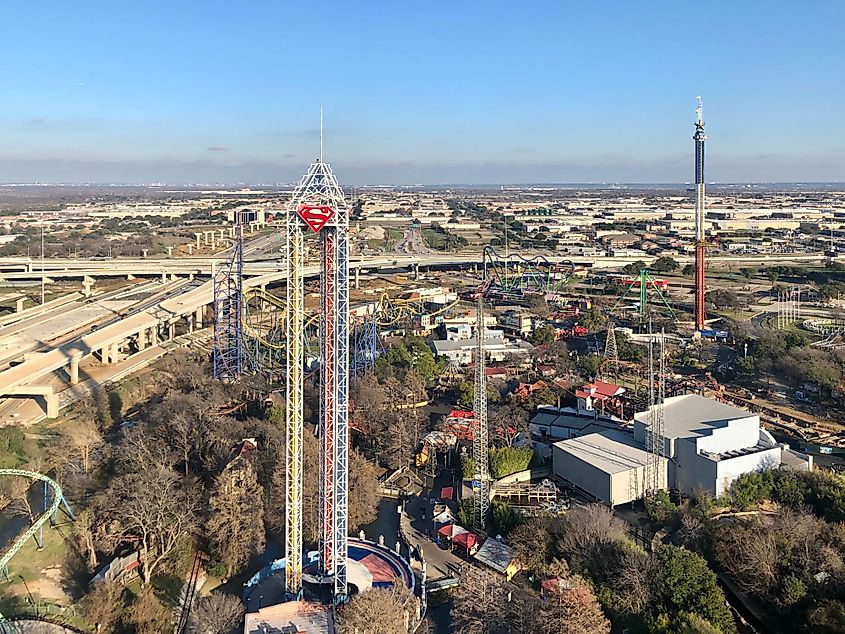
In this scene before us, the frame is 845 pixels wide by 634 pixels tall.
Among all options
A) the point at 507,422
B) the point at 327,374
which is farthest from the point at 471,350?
the point at 327,374

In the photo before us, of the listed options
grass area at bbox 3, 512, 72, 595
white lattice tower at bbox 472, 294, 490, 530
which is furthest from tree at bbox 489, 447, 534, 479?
grass area at bbox 3, 512, 72, 595

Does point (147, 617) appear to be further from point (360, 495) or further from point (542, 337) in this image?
point (542, 337)

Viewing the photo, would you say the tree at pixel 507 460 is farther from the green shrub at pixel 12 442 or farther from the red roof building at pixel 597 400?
the green shrub at pixel 12 442

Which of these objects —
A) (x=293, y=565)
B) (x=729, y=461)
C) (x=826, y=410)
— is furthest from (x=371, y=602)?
(x=826, y=410)

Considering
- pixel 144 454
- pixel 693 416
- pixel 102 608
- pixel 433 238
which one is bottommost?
pixel 102 608

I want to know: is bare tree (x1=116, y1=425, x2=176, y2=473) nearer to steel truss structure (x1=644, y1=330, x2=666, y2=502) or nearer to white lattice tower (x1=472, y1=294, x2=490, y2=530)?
white lattice tower (x1=472, y1=294, x2=490, y2=530)

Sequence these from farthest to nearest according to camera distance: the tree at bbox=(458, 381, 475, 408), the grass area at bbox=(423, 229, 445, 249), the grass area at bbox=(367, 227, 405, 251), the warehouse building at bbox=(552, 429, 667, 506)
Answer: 1. the grass area at bbox=(423, 229, 445, 249)
2. the grass area at bbox=(367, 227, 405, 251)
3. the tree at bbox=(458, 381, 475, 408)
4. the warehouse building at bbox=(552, 429, 667, 506)
